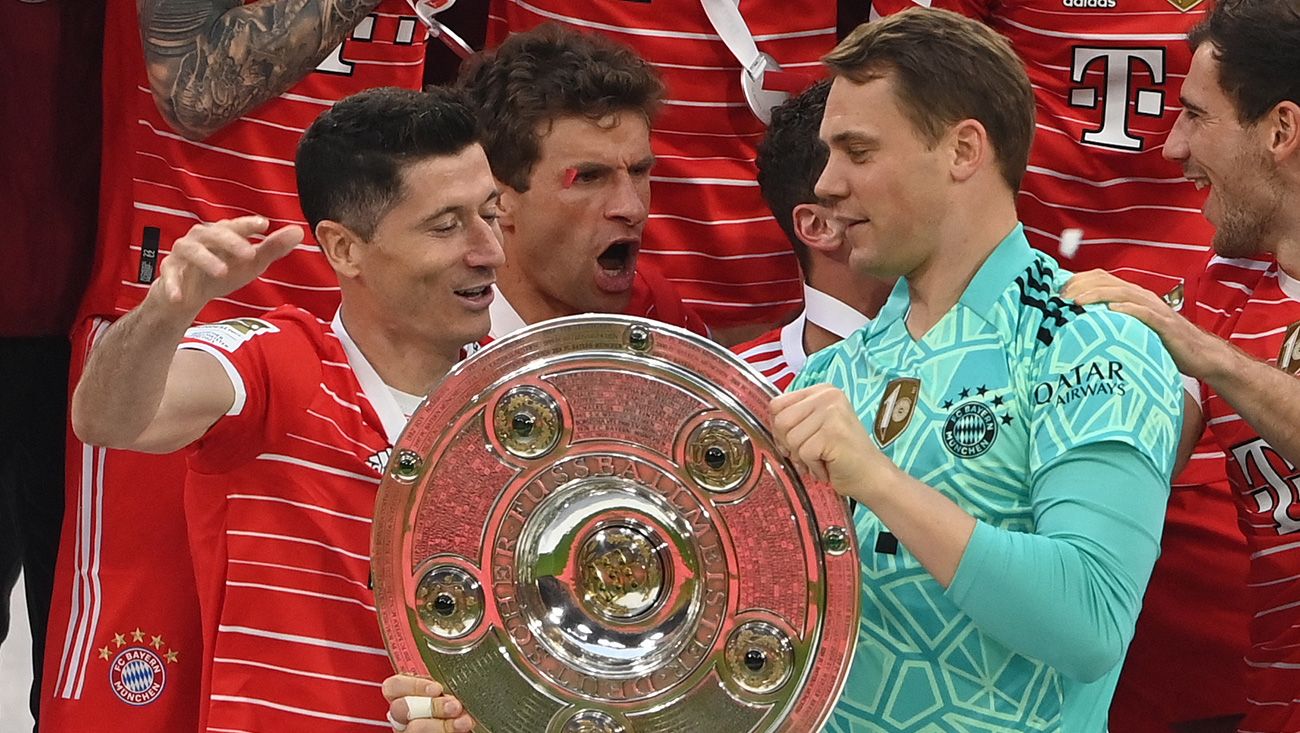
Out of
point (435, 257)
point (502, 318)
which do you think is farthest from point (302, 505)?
point (502, 318)

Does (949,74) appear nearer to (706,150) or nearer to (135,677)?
(706,150)

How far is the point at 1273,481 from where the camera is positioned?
2781mm

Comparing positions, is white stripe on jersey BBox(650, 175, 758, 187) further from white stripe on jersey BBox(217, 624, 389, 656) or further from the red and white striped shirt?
white stripe on jersey BBox(217, 624, 389, 656)

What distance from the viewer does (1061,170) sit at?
3.33 m

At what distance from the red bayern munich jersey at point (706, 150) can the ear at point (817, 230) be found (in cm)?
39

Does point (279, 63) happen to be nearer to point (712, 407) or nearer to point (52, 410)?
point (52, 410)

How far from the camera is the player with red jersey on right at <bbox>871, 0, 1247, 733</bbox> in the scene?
3.21 m

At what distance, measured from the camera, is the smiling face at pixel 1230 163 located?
9.04 ft

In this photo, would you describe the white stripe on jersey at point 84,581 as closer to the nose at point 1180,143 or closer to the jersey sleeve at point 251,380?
the jersey sleeve at point 251,380

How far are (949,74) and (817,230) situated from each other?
3.02 ft

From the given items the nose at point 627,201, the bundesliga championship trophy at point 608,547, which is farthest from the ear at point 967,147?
the nose at point 627,201

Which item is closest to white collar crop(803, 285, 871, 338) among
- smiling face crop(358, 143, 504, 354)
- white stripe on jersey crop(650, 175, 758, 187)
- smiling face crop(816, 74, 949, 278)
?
white stripe on jersey crop(650, 175, 758, 187)

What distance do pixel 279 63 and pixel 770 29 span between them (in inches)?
36.3

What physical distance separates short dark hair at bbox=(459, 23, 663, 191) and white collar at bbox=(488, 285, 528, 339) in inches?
8.0
